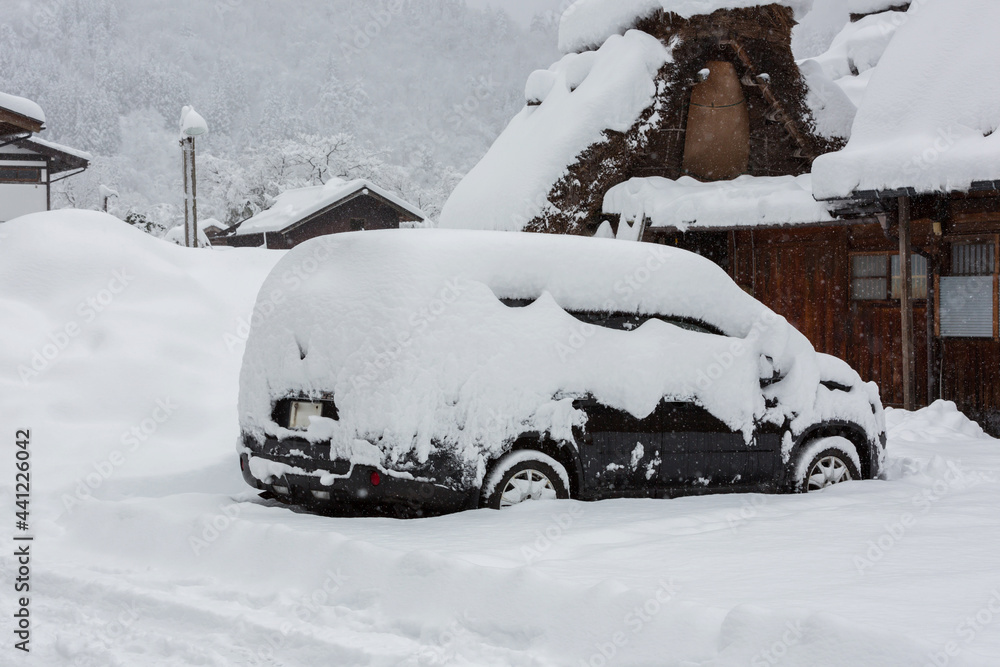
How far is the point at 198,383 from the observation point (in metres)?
10.2

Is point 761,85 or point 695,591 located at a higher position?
point 761,85

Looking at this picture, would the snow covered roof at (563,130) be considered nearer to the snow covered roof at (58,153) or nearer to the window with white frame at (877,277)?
the window with white frame at (877,277)

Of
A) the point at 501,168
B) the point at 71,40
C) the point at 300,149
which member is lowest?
the point at 501,168

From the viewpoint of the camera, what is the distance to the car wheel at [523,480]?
557 cm

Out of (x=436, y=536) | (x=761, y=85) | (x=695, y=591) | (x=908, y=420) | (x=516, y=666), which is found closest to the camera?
(x=516, y=666)

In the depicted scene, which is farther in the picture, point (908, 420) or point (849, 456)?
point (908, 420)

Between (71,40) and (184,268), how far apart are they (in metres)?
112

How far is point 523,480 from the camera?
18.8 ft

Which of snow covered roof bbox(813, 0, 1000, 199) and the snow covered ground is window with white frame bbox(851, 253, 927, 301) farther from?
the snow covered ground

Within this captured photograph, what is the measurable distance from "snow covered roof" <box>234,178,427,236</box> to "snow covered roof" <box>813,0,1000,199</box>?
25.5 meters

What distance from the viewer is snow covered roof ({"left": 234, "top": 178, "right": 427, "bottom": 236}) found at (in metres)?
34.1

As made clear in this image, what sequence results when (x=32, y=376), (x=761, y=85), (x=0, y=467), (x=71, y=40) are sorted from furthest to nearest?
(x=71, y=40)
(x=761, y=85)
(x=32, y=376)
(x=0, y=467)

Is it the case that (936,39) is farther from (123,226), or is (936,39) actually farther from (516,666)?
(123,226)

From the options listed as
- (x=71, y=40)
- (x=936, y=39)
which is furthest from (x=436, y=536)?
(x=71, y=40)
